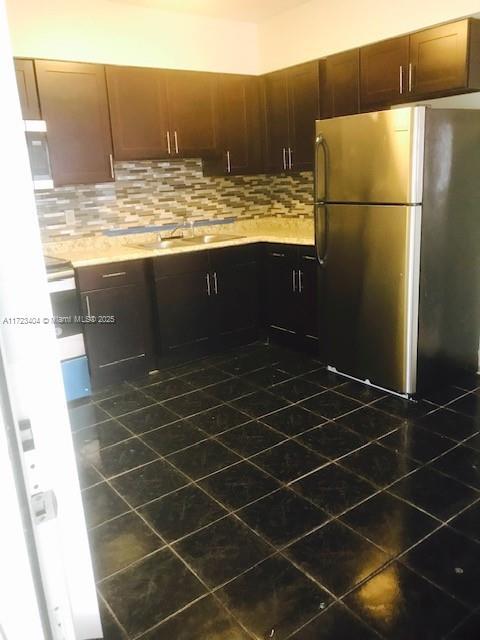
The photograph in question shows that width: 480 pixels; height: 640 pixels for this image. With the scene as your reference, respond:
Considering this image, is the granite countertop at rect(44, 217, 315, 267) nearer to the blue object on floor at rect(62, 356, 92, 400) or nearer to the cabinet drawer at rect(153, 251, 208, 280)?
the cabinet drawer at rect(153, 251, 208, 280)

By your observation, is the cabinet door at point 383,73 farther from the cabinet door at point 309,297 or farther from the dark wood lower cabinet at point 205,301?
the dark wood lower cabinet at point 205,301

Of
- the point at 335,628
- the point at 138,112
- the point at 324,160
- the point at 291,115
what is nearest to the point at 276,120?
the point at 291,115

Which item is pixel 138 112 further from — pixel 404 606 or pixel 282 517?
pixel 404 606

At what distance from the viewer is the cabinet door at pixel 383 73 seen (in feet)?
10.5

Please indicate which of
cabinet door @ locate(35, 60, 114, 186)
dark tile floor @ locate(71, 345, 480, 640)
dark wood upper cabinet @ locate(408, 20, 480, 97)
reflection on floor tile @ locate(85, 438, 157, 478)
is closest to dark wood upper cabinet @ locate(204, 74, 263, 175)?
cabinet door @ locate(35, 60, 114, 186)

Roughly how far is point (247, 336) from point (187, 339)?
589 millimetres

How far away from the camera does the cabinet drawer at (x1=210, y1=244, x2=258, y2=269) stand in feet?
13.0

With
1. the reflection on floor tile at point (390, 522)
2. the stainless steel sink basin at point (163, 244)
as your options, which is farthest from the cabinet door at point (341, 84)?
the reflection on floor tile at point (390, 522)

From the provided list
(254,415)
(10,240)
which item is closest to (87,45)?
(254,415)

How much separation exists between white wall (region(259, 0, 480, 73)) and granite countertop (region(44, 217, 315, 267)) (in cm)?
129

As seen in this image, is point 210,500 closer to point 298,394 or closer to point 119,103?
point 298,394

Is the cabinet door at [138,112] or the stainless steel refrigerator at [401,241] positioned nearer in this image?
the stainless steel refrigerator at [401,241]

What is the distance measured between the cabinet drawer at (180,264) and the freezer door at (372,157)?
976 millimetres

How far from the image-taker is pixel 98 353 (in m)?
3.53
